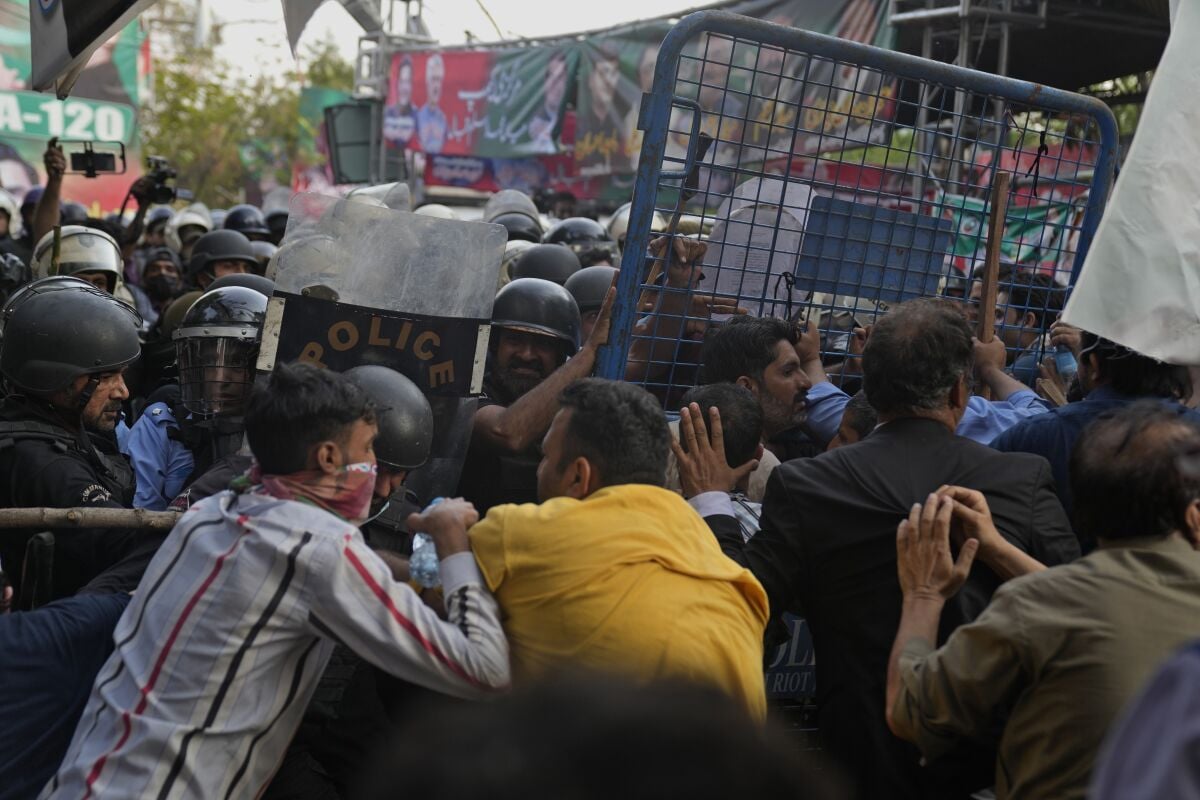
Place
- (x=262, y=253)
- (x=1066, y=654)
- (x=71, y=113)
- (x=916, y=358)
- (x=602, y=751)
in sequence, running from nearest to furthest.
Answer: (x=602, y=751) → (x=1066, y=654) → (x=916, y=358) → (x=262, y=253) → (x=71, y=113)

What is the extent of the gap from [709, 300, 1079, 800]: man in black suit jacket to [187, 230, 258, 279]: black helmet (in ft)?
19.5

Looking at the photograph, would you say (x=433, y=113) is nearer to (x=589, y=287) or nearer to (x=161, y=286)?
(x=161, y=286)

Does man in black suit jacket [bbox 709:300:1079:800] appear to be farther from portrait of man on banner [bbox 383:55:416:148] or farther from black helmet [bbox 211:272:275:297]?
portrait of man on banner [bbox 383:55:416:148]

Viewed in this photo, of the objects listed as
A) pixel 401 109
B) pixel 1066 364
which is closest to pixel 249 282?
pixel 1066 364

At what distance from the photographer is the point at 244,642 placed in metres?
2.59

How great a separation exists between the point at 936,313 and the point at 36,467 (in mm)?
2694

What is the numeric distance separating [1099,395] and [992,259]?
808 mm

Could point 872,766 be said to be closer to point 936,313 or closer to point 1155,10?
point 936,313

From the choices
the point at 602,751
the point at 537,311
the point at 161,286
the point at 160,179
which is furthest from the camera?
the point at 160,179

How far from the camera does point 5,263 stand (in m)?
7.28

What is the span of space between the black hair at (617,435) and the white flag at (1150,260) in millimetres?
1159

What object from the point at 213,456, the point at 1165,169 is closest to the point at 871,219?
the point at 1165,169

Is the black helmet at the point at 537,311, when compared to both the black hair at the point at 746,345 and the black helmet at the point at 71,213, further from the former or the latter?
the black helmet at the point at 71,213

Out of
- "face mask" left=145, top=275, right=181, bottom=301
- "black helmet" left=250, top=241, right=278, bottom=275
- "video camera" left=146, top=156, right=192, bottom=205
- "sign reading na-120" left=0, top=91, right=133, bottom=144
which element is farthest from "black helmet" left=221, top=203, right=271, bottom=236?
"sign reading na-120" left=0, top=91, right=133, bottom=144
